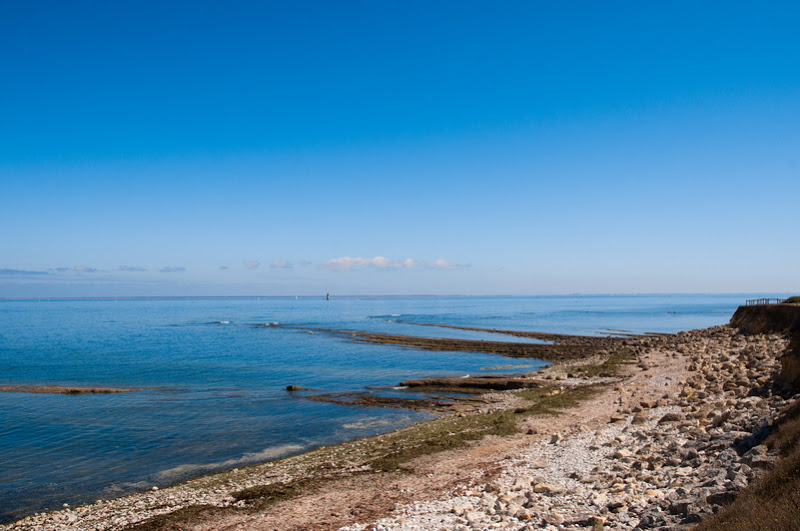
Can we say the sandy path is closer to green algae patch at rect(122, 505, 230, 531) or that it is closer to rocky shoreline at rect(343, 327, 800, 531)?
green algae patch at rect(122, 505, 230, 531)

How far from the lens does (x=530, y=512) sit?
453 inches

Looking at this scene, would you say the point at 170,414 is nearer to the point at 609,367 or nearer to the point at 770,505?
the point at 770,505

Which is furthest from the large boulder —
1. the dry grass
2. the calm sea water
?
the calm sea water

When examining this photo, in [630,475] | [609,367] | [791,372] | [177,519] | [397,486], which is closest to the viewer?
[630,475]

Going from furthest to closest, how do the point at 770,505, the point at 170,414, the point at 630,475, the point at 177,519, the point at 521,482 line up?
the point at 170,414 < the point at 521,482 < the point at 177,519 < the point at 630,475 < the point at 770,505

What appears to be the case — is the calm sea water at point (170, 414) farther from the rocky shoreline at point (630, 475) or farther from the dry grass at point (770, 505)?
the dry grass at point (770, 505)

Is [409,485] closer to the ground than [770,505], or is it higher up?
closer to the ground

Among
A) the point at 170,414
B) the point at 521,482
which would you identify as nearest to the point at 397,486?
the point at 521,482

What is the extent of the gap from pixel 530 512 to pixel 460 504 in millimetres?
2087

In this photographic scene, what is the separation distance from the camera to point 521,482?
1424cm

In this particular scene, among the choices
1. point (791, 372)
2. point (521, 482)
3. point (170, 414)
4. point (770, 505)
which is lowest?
point (170, 414)

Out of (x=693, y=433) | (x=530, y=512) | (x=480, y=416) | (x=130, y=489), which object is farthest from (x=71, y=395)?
(x=693, y=433)

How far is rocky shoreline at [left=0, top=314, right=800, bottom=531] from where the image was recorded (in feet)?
36.2

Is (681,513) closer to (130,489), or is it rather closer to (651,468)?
(651,468)
